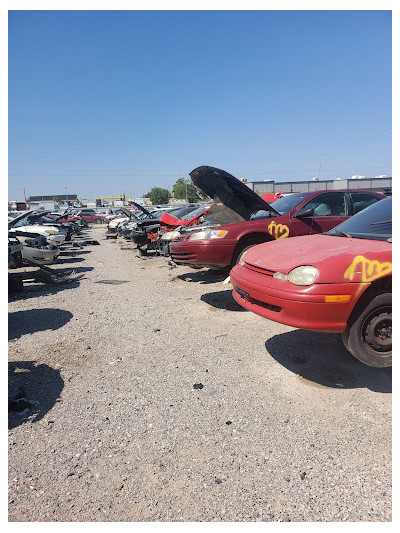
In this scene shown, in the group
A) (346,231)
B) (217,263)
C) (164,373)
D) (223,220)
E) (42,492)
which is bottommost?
(42,492)

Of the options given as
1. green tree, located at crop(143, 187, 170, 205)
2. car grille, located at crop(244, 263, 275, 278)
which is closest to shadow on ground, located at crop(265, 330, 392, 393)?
car grille, located at crop(244, 263, 275, 278)

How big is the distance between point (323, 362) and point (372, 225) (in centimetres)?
152

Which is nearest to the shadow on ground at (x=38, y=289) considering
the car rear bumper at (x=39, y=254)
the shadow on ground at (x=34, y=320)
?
the car rear bumper at (x=39, y=254)

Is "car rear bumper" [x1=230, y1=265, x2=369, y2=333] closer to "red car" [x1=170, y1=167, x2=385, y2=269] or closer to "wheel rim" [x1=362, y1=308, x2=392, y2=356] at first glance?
"wheel rim" [x1=362, y1=308, x2=392, y2=356]

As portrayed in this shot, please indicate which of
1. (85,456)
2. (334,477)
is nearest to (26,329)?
(85,456)

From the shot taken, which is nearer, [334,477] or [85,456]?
[334,477]

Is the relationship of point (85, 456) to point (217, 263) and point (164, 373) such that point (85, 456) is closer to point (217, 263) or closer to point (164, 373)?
point (164, 373)

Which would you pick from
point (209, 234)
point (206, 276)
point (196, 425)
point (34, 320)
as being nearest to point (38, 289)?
point (34, 320)

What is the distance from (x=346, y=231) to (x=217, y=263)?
251 centimetres

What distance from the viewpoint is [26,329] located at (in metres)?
4.64

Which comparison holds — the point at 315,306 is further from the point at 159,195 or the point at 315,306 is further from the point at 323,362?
the point at 159,195

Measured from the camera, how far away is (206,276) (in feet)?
25.2

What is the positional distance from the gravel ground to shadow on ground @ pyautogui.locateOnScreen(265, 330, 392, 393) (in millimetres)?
18

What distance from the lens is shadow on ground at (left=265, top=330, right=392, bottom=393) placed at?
297cm
